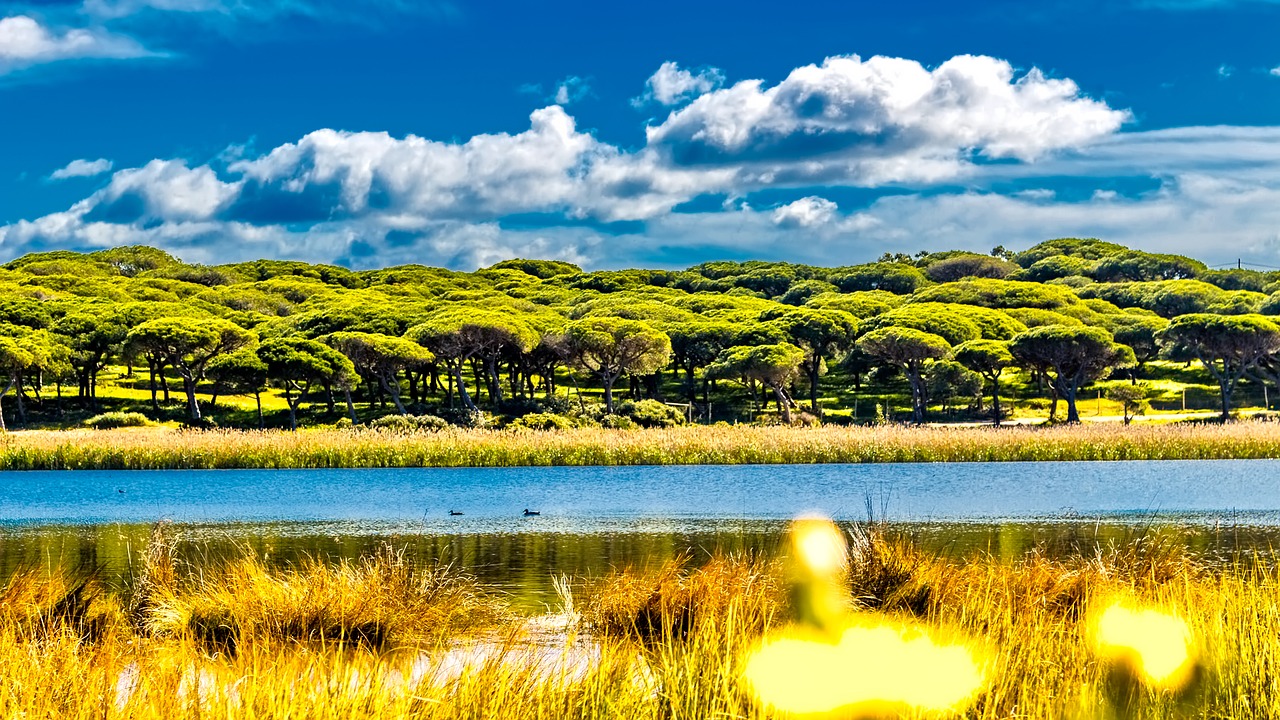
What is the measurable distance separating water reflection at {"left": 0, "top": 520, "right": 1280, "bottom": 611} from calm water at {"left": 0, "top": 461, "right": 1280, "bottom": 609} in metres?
0.05

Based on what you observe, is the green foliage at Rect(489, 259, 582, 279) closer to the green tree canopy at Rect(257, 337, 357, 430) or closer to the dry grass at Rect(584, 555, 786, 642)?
the green tree canopy at Rect(257, 337, 357, 430)

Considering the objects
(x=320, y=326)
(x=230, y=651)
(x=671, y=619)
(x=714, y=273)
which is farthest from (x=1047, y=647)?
(x=714, y=273)

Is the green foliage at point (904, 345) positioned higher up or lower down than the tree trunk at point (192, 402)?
higher up

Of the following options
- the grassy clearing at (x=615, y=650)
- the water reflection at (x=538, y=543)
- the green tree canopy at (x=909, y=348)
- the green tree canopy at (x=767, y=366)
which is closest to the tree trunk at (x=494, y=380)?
the green tree canopy at (x=767, y=366)

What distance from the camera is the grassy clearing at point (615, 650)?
5.34 m

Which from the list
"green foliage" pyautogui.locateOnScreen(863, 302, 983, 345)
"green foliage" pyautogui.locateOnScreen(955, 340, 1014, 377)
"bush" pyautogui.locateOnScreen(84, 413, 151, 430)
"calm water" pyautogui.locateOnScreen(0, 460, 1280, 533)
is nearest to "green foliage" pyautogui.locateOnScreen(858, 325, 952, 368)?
"green foliage" pyautogui.locateOnScreen(955, 340, 1014, 377)

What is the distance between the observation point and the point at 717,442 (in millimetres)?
35969

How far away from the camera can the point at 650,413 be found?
5694 centimetres

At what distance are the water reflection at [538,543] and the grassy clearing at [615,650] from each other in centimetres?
407

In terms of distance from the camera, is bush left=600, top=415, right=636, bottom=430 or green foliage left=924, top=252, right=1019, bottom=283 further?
green foliage left=924, top=252, right=1019, bottom=283

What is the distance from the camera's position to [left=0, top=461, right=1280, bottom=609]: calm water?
16.6 metres

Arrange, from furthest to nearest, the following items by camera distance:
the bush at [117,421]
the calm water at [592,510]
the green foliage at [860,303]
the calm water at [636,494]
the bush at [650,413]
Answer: the green foliage at [860,303], the bush at [117,421], the bush at [650,413], the calm water at [636,494], the calm water at [592,510]

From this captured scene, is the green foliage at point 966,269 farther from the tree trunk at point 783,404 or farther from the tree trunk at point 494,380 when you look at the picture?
the tree trunk at point 494,380

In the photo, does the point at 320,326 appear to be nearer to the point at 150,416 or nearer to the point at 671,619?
the point at 150,416
